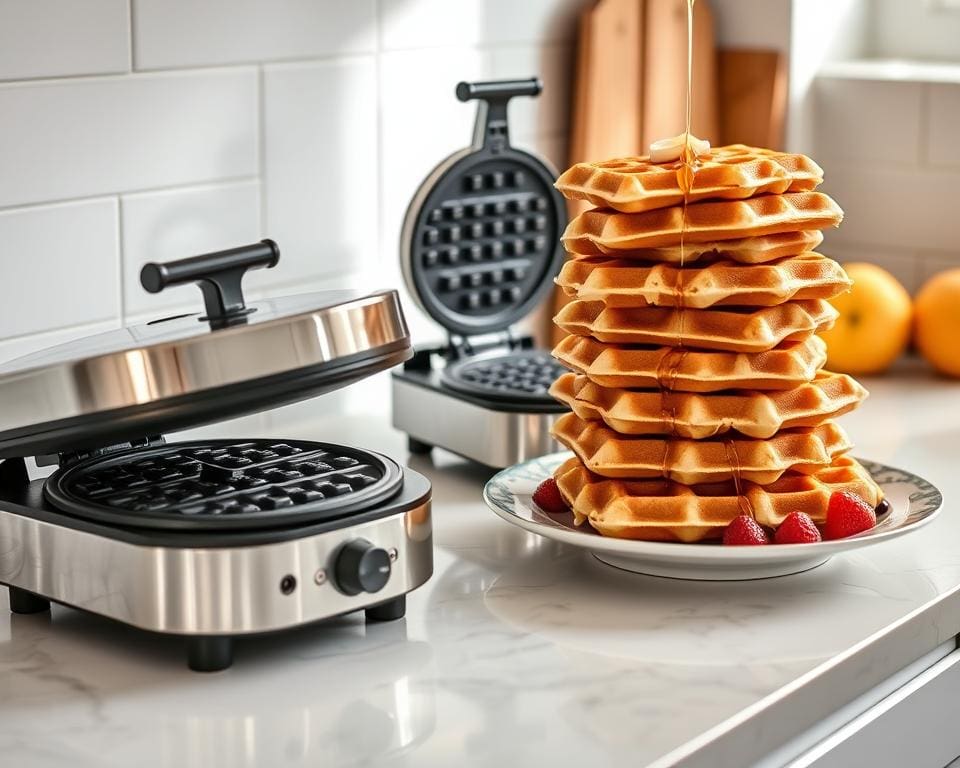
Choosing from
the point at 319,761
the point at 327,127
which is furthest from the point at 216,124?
the point at 319,761

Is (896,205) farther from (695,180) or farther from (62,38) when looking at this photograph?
(62,38)

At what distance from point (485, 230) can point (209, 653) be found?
2.46ft

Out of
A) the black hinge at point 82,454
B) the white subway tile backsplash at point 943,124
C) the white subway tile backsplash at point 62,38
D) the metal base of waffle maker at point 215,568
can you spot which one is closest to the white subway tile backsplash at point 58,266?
the white subway tile backsplash at point 62,38

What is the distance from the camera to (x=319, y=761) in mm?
891

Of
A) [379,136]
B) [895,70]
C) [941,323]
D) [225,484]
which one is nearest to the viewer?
[225,484]

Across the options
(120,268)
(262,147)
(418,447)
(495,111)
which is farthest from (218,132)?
(418,447)

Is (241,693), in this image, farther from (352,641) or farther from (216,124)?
(216,124)

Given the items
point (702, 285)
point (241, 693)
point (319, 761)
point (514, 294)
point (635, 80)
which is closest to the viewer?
point (319, 761)

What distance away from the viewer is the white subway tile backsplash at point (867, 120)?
209 centimetres

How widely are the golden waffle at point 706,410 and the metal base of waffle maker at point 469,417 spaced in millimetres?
243

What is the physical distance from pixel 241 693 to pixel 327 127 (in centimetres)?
88

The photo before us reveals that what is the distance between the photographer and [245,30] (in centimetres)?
160

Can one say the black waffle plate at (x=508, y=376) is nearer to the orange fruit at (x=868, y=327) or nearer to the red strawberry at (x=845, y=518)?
the red strawberry at (x=845, y=518)

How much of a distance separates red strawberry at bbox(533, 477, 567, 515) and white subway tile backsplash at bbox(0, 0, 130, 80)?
24.3 inches
